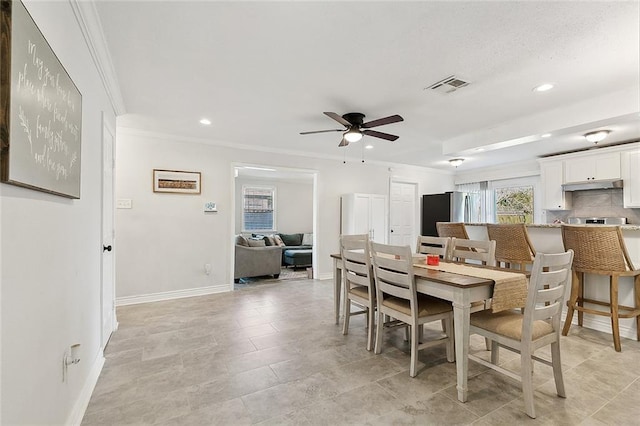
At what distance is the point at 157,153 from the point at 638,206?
282 inches

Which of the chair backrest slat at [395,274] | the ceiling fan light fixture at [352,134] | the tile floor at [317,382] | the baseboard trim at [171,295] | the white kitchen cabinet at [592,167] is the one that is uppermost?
the ceiling fan light fixture at [352,134]

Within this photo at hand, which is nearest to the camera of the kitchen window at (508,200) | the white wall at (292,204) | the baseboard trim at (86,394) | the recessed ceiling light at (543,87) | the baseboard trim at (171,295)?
the baseboard trim at (86,394)

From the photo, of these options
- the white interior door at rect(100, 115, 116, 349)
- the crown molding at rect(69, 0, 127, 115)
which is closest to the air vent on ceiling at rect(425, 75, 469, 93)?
the crown molding at rect(69, 0, 127, 115)

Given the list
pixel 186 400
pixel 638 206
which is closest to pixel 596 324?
pixel 638 206

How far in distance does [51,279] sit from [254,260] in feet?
14.0

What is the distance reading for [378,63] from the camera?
243 centimetres

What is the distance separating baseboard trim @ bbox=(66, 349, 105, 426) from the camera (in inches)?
65.6

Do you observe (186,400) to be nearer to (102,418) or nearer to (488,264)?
(102,418)

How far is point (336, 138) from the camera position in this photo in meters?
4.70

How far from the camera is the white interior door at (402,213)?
6.88 meters

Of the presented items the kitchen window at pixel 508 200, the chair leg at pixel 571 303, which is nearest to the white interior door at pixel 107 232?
the chair leg at pixel 571 303

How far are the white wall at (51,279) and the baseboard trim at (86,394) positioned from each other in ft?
0.06

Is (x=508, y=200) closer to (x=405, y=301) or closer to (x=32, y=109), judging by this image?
(x=405, y=301)

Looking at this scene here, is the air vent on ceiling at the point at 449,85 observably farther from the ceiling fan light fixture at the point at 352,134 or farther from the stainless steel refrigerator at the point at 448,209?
the stainless steel refrigerator at the point at 448,209
